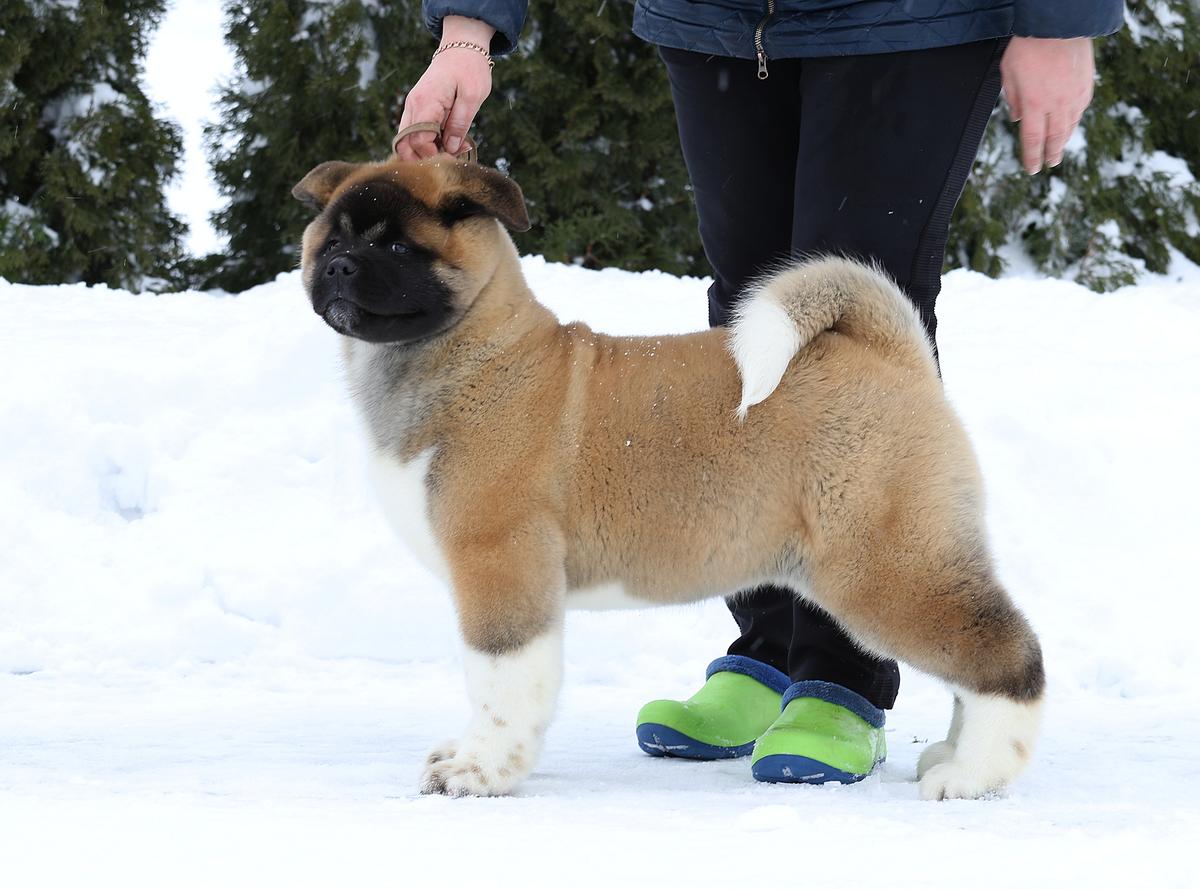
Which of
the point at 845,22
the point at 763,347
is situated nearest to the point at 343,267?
the point at 763,347

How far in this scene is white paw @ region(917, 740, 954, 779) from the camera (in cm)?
288

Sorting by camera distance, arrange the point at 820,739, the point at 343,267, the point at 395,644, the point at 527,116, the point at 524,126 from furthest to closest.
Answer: the point at 527,116 < the point at 524,126 < the point at 395,644 < the point at 820,739 < the point at 343,267

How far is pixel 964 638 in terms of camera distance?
2.65 meters

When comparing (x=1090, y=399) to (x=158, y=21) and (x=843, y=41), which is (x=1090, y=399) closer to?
(x=843, y=41)

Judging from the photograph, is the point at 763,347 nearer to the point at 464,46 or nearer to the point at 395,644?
the point at 464,46

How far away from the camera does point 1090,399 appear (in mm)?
5613

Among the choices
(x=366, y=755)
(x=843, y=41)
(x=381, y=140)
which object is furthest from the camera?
(x=381, y=140)

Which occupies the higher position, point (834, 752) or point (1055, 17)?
point (1055, 17)

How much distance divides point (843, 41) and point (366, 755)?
1960 millimetres

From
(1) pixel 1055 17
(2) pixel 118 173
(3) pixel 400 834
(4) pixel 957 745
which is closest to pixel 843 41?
(1) pixel 1055 17

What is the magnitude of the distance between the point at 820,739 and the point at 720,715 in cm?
42

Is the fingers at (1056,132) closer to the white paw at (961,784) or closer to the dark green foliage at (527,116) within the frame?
the white paw at (961,784)

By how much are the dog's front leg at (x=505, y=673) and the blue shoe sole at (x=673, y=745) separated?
1.84 ft

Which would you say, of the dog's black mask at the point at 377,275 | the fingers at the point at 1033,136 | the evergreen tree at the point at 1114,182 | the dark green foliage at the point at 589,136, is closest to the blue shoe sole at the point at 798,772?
the dog's black mask at the point at 377,275
